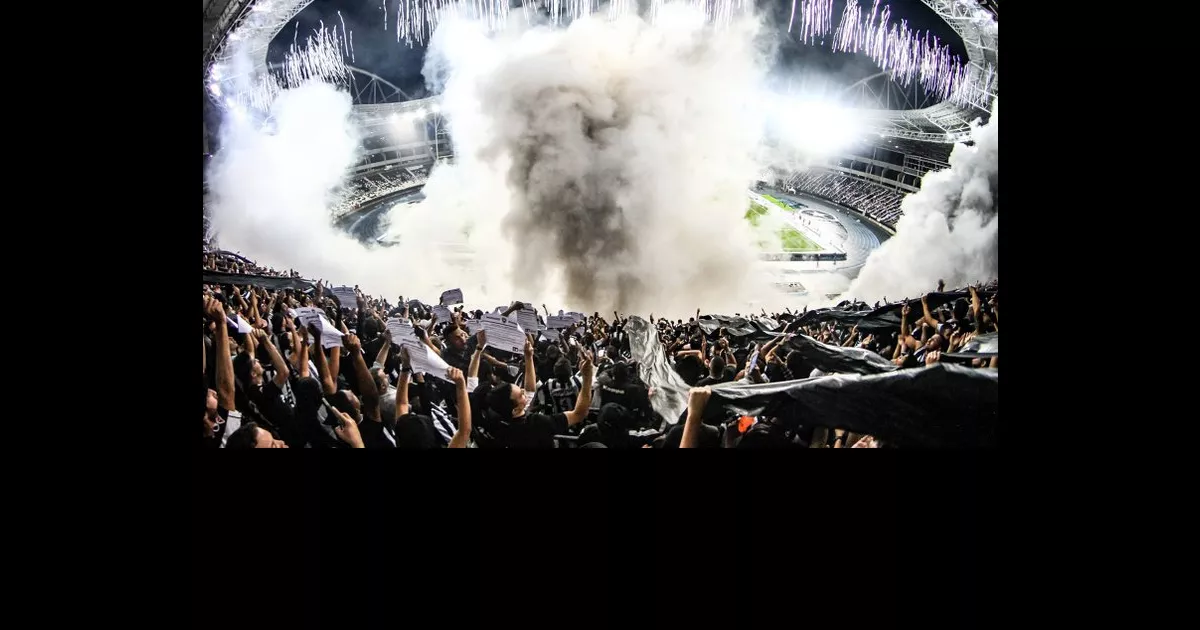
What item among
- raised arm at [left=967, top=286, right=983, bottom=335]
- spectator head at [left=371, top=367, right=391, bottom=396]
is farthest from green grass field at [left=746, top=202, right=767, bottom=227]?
spectator head at [left=371, top=367, right=391, bottom=396]

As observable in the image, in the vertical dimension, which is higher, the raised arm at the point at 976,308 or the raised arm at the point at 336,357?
the raised arm at the point at 976,308

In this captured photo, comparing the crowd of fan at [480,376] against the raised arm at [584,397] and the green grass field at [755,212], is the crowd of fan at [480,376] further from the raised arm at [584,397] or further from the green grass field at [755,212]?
the green grass field at [755,212]

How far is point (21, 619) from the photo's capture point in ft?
9.39

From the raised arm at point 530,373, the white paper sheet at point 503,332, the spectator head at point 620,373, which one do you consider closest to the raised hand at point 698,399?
the spectator head at point 620,373

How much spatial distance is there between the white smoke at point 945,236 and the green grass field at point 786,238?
32 centimetres

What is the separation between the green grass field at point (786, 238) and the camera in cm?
349

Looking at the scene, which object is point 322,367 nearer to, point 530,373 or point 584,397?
point 530,373

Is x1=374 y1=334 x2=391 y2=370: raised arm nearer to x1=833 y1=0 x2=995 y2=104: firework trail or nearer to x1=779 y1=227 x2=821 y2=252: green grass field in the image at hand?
x1=779 y1=227 x2=821 y2=252: green grass field

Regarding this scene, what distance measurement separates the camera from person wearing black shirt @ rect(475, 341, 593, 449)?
129 inches

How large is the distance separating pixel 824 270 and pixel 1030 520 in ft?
4.92

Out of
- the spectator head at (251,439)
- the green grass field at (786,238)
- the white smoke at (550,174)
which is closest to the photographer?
the spectator head at (251,439)

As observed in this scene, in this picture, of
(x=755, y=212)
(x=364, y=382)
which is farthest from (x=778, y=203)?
(x=364, y=382)

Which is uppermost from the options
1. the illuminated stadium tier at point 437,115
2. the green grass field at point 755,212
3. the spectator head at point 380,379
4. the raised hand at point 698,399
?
the illuminated stadium tier at point 437,115

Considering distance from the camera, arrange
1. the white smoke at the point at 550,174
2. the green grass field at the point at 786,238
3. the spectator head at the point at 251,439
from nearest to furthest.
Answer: the spectator head at the point at 251,439
the white smoke at the point at 550,174
the green grass field at the point at 786,238
